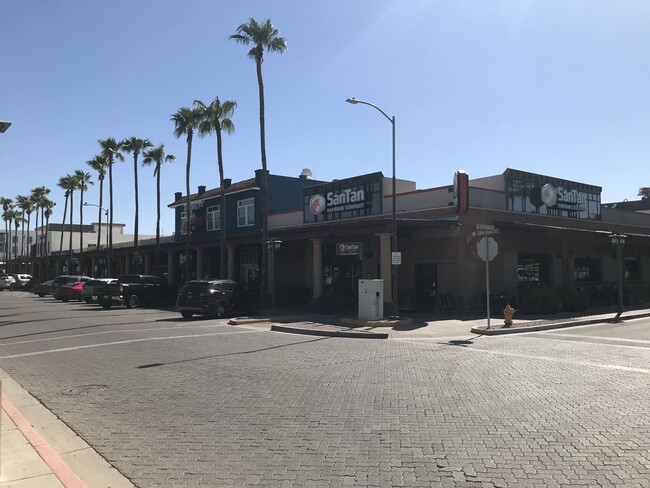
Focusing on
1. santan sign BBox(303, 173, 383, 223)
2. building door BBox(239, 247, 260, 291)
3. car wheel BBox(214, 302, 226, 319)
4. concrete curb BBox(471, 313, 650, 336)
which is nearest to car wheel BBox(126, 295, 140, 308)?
building door BBox(239, 247, 260, 291)

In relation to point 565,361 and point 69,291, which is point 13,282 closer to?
point 69,291

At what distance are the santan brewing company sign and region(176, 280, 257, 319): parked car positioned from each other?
8.83 metres

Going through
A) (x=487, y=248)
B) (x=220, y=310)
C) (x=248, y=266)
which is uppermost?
(x=487, y=248)

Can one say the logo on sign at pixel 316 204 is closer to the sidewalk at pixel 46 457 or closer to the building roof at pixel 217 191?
the building roof at pixel 217 191

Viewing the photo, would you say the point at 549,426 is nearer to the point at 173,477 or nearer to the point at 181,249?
the point at 173,477

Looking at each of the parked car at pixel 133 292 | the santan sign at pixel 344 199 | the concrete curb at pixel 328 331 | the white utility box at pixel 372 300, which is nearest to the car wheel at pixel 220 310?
the concrete curb at pixel 328 331

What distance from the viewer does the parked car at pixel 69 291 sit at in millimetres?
37094

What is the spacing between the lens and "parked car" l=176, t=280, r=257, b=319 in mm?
21859

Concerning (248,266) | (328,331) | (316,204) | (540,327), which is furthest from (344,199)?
(540,327)

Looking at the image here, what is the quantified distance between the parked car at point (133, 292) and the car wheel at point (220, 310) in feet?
29.2

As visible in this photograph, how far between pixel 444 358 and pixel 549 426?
5.48 meters

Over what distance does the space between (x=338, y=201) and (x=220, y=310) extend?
10668 mm

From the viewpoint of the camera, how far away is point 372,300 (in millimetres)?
19734

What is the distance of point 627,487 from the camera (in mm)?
4523
